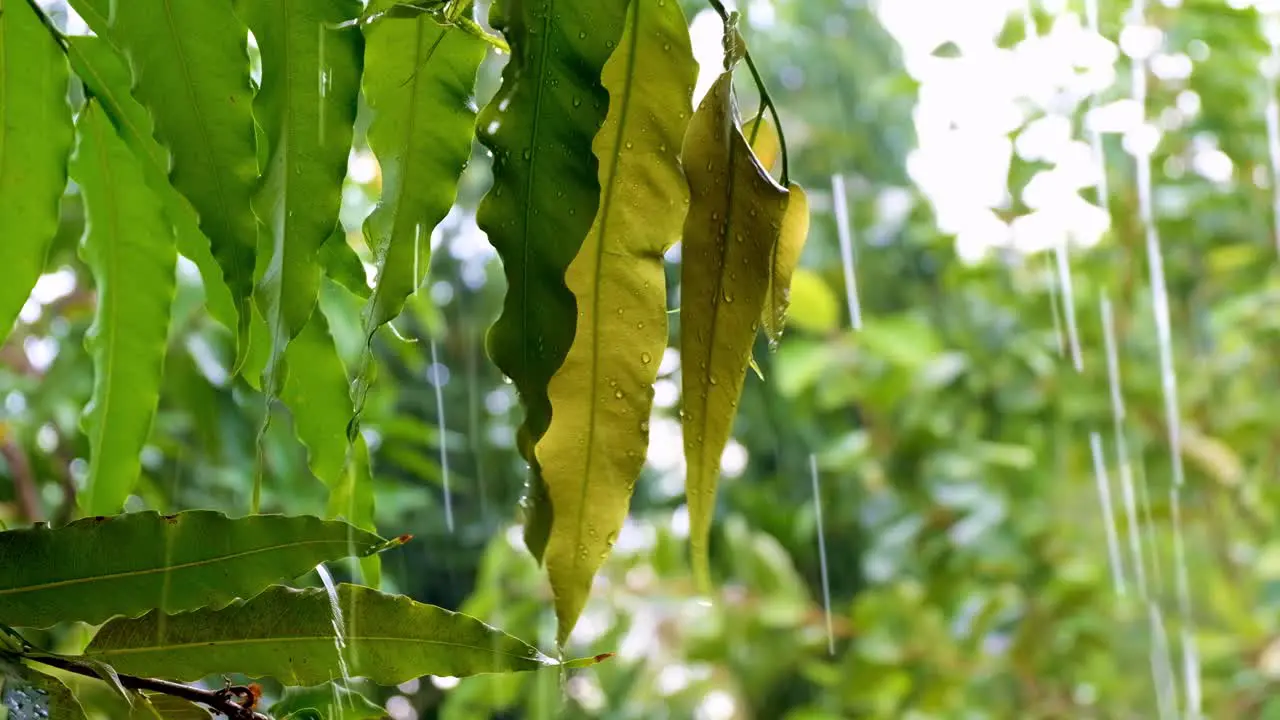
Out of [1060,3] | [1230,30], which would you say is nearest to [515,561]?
[1060,3]

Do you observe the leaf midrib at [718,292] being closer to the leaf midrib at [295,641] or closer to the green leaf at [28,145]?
the leaf midrib at [295,641]

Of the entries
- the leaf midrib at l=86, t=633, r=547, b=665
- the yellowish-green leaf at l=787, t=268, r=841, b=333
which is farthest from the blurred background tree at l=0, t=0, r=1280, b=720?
the leaf midrib at l=86, t=633, r=547, b=665

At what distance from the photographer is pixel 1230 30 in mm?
1439

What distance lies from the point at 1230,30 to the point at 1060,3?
204 mm

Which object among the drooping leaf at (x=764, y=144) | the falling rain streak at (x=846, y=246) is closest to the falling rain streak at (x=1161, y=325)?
the falling rain streak at (x=846, y=246)

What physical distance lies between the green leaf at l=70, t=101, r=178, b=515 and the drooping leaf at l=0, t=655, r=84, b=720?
0.15 meters

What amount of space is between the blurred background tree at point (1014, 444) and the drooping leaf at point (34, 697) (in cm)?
99

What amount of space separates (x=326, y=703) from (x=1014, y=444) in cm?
143

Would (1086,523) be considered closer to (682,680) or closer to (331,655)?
(682,680)

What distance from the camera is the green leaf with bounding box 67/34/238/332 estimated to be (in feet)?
1.12

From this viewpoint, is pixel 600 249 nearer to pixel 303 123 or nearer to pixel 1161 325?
pixel 303 123

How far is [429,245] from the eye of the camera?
0.86 feet

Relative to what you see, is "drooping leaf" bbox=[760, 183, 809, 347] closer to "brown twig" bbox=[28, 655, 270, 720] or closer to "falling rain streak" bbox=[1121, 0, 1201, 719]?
"brown twig" bbox=[28, 655, 270, 720]

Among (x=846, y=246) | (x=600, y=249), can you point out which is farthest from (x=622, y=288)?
(x=846, y=246)
